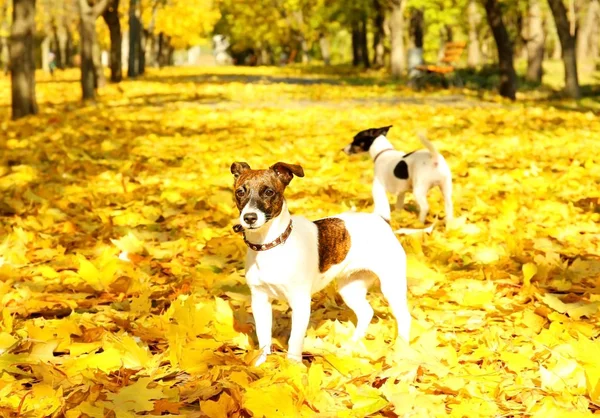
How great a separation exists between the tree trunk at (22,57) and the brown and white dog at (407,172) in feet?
32.7

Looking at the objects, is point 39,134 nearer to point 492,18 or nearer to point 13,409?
point 13,409

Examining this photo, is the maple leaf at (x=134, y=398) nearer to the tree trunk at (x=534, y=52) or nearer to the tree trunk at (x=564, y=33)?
the tree trunk at (x=564, y=33)

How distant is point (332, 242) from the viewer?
2.96 meters

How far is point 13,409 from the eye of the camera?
2.53m

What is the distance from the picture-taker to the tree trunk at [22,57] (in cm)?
1388

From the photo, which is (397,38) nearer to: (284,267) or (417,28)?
(417,28)

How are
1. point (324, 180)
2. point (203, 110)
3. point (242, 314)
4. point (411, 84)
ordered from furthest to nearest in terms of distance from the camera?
point (411, 84) → point (203, 110) → point (324, 180) → point (242, 314)

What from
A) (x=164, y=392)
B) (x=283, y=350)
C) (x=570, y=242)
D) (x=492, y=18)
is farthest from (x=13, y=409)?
(x=492, y=18)

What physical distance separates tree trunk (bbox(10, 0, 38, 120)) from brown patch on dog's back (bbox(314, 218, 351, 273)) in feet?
40.6

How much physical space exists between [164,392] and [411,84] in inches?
893

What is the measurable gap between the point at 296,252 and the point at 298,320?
27 centimetres

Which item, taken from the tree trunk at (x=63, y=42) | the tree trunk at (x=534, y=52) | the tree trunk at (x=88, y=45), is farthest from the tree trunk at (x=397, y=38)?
the tree trunk at (x=63, y=42)

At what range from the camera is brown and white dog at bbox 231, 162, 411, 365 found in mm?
2717

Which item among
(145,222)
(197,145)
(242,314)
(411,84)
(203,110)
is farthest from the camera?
(411,84)
